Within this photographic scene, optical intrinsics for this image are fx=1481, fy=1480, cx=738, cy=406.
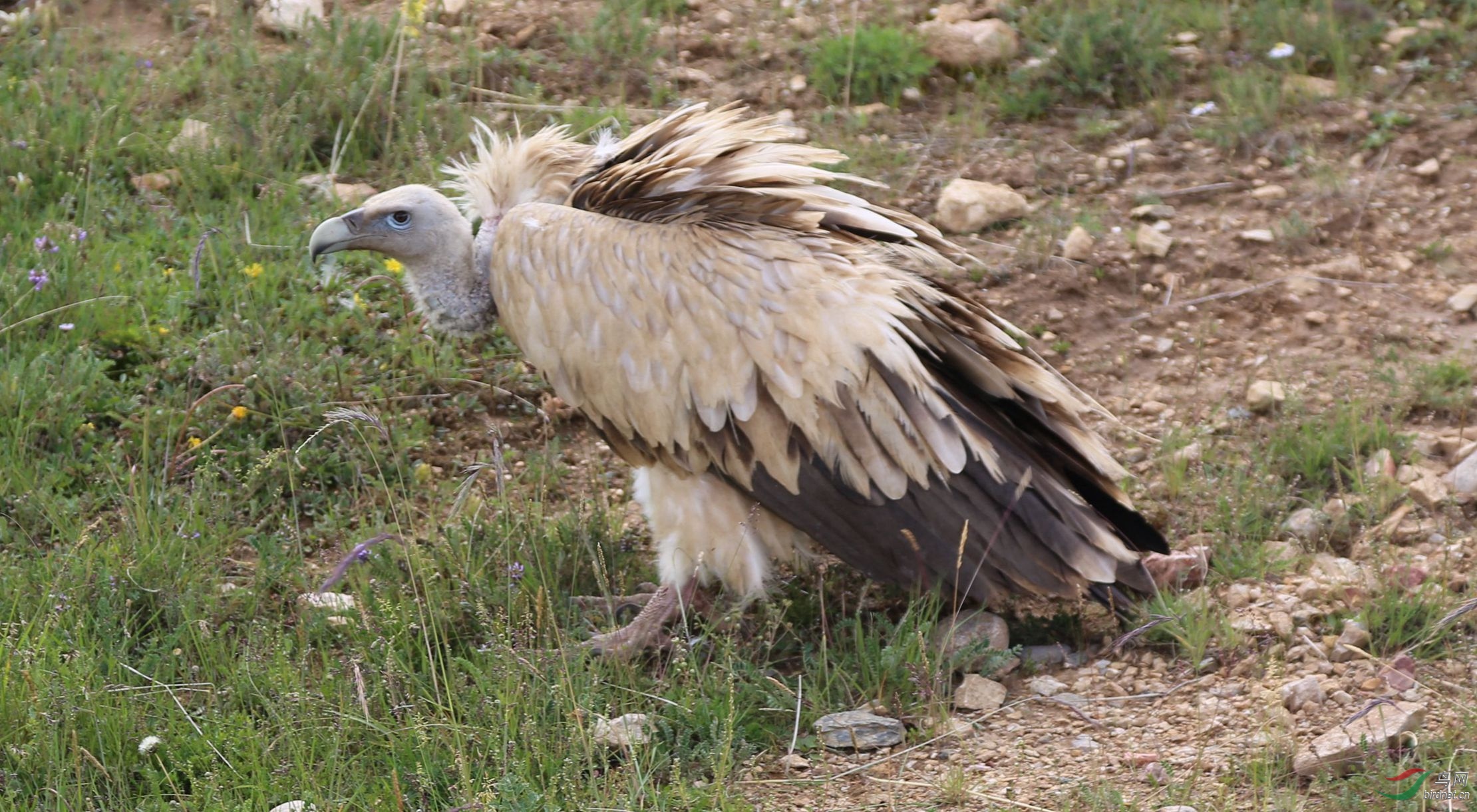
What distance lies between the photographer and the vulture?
12.9 feet

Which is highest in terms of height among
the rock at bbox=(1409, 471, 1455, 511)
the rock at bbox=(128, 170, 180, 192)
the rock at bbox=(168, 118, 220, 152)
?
the rock at bbox=(168, 118, 220, 152)

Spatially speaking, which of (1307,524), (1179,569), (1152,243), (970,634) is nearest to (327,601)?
(970,634)

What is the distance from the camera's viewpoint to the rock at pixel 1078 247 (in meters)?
5.87

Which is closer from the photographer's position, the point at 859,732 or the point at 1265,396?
the point at 859,732

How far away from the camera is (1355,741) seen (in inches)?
132

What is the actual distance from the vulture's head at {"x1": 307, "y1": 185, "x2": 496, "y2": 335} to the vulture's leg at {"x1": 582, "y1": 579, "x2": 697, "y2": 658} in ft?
3.42

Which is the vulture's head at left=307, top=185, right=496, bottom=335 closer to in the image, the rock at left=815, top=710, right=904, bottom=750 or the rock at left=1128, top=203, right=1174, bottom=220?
the rock at left=815, top=710, right=904, bottom=750

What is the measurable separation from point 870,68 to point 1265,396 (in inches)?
106

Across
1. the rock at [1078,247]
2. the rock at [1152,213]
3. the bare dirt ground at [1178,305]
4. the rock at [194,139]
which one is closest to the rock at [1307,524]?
the bare dirt ground at [1178,305]

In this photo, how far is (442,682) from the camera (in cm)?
393

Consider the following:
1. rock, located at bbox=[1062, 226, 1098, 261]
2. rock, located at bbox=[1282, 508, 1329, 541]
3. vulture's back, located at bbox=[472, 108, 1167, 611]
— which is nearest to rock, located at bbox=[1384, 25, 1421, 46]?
rock, located at bbox=[1062, 226, 1098, 261]

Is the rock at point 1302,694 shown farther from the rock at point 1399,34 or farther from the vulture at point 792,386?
the rock at point 1399,34

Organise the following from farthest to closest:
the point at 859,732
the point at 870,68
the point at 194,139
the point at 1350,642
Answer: the point at 870,68 < the point at 194,139 < the point at 1350,642 < the point at 859,732

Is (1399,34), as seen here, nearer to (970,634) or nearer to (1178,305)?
(1178,305)
